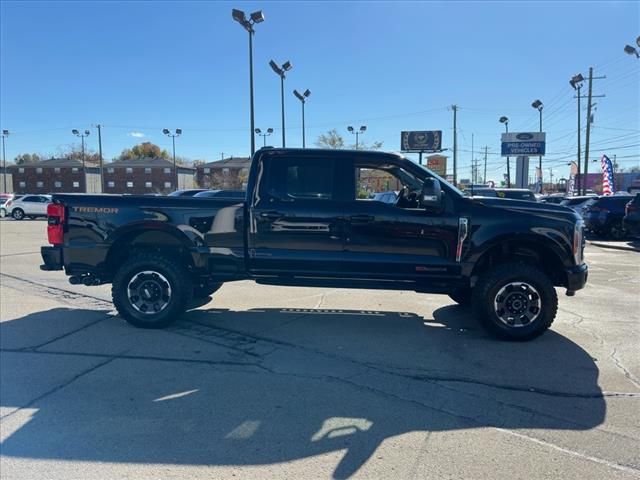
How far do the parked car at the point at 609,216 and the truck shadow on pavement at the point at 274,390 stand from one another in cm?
1388

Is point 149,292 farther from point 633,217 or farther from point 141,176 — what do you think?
point 141,176

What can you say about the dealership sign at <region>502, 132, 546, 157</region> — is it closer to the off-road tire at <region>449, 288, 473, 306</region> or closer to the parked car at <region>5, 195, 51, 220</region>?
the parked car at <region>5, 195, 51, 220</region>

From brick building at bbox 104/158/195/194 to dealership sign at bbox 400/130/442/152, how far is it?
42924 millimetres

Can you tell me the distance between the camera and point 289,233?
5.66 m

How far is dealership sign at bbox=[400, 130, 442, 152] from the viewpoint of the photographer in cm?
4862

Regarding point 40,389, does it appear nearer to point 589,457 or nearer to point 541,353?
point 589,457

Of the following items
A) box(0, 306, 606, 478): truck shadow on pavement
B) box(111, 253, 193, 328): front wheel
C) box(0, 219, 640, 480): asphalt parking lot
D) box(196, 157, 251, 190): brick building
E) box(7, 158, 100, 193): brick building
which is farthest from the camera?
box(7, 158, 100, 193): brick building

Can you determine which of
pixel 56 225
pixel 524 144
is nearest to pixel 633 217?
pixel 56 225

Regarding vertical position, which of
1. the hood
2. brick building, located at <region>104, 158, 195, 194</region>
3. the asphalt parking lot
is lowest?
the asphalt parking lot

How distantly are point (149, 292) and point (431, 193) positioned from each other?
11.6 feet

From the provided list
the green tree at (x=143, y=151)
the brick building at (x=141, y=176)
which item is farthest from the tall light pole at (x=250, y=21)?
the green tree at (x=143, y=151)

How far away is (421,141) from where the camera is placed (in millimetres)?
50344

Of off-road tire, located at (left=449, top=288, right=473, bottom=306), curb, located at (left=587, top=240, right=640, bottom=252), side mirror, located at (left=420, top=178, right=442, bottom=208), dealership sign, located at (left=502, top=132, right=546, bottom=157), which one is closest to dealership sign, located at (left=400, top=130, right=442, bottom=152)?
A: dealership sign, located at (left=502, top=132, right=546, bottom=157)

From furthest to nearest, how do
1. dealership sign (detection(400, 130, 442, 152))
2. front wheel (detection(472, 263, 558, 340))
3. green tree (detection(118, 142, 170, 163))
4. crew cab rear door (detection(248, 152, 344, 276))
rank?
green tree (detection(118, 142, 170, 163)) < dealership sign (detection(400, 130, 442, 152)) < crew cab rear door (detection(248, 152, 344, 276)) < front wheel (detection(472, 263, 558, 340))
